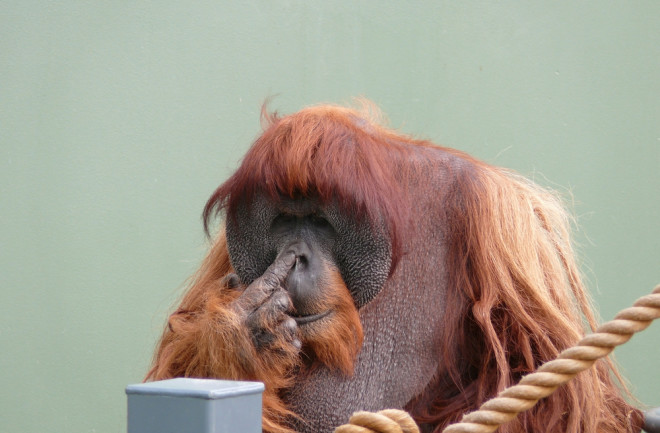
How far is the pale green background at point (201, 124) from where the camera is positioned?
2.71 metres

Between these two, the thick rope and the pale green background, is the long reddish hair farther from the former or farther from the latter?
the pale green background

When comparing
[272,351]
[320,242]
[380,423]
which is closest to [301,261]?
[320,242]

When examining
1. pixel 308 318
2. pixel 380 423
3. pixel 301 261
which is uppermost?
pixel 301 261

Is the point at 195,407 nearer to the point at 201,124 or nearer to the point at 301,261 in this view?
the point at 301,261

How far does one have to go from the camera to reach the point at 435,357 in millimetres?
2018

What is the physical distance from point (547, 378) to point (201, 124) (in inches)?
71.9

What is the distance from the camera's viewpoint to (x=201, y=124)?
9.37ft

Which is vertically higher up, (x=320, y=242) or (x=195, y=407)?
(x=320, y=242)

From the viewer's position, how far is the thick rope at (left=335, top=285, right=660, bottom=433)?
1.25 meters

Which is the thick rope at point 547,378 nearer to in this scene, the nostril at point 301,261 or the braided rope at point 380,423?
the braided rope at point 380,423

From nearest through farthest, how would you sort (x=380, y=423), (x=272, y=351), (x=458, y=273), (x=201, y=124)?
1. (x=380, y=423)
2. (x=272, y=351)
3. (x=458, y=273)
4. (x=201, y=124)

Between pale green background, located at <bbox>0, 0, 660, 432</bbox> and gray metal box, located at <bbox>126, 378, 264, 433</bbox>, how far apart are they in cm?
168

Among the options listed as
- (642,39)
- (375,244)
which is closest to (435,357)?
(375,244)

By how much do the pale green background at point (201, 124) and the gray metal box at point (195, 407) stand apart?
1684 millimetres
